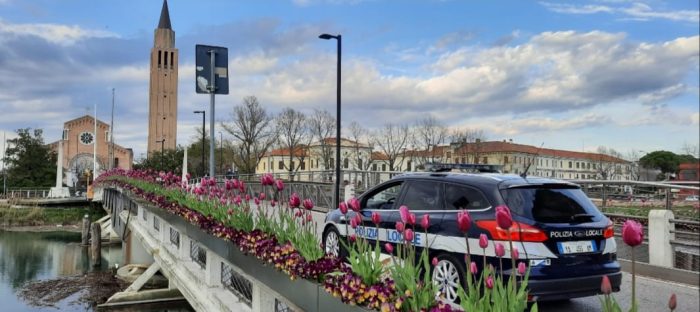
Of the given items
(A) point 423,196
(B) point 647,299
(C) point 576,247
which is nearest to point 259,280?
(A) point 423,196

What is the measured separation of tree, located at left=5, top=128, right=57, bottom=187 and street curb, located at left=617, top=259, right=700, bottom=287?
90935 millimetres

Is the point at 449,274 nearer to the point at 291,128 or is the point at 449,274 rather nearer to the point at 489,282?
the point at 489,282

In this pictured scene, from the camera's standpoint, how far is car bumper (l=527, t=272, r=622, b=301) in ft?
18.6

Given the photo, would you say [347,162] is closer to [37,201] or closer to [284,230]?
[37,201]

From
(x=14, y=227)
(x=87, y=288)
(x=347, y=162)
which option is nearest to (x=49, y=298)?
(x=87, y=288)

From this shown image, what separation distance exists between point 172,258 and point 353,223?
10242 millimetres

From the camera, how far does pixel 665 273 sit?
962cm

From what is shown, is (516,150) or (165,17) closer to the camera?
(516,150)

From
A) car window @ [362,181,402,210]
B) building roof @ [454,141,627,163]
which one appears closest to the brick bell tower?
building roof @ [454,141,627,163]

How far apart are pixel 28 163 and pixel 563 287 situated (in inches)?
3732

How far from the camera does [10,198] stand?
69.3 m

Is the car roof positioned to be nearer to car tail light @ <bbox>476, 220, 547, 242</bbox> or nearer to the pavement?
car tail light @ <bbox>476, 220, 547, 242</bbox>

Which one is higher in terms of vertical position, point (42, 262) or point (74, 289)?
point (74, 289)

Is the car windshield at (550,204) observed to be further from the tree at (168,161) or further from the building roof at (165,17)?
the building roof at (165,17)
